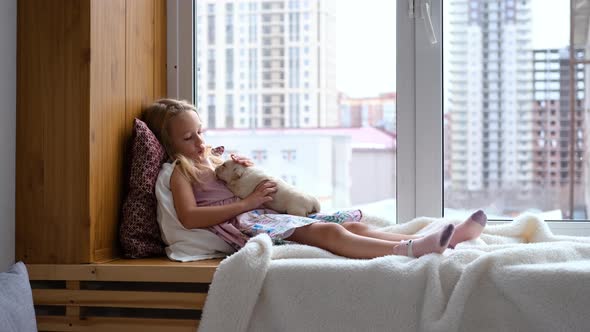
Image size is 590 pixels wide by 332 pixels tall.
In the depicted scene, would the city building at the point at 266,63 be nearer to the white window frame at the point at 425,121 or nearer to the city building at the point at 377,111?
the city building at the point at 377,111

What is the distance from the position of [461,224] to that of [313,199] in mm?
464

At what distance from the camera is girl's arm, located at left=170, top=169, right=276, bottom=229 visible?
187cm

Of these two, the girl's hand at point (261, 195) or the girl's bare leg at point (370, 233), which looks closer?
the girl's bare leg at point (370, 233)

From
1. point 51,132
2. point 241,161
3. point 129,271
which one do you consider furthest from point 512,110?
point 51,132

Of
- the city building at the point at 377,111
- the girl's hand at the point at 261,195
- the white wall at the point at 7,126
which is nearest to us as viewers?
the white wall at the point at 7,126

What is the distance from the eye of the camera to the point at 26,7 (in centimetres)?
178

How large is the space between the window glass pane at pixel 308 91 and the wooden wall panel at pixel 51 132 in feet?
2.14

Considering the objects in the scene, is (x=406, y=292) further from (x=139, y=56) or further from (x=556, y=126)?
(x=139, y=56)

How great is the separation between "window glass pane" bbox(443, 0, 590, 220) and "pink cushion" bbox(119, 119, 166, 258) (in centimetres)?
95

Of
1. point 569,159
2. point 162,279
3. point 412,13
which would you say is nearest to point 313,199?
point 162,279

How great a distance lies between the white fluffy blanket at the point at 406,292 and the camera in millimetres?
1444

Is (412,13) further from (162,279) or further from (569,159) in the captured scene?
(162,279)

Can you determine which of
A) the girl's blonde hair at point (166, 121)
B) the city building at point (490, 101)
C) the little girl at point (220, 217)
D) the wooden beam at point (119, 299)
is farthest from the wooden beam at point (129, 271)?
the city building at point (490, 101)

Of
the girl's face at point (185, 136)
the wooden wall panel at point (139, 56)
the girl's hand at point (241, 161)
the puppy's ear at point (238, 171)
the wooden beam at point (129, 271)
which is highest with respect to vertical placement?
the wooden wall panel at point (139, 56)
